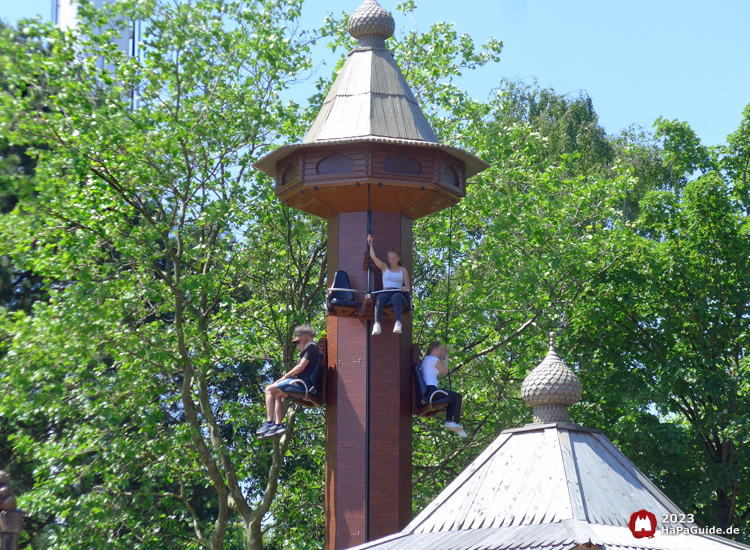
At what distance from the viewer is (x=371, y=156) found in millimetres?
12102

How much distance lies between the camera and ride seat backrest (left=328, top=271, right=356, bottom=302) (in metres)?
11.9

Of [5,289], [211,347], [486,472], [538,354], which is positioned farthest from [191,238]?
[486,472]

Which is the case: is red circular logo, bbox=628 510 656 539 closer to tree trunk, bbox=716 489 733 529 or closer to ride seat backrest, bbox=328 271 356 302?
ride seat backrest, bbox=328 271 356 302

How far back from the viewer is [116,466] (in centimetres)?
1560

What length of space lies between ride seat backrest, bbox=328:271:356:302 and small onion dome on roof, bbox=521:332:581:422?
300 cm

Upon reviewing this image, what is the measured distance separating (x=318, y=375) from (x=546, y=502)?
13.8 ft

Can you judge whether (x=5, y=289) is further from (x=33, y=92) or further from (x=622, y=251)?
(x=622, y=251)

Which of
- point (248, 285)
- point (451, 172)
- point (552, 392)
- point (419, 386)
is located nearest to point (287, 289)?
point (248, 285)

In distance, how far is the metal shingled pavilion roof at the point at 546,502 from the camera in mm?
8203

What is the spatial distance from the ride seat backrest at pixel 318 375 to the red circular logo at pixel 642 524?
4.62 meters

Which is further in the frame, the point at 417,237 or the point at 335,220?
the point at 417,237

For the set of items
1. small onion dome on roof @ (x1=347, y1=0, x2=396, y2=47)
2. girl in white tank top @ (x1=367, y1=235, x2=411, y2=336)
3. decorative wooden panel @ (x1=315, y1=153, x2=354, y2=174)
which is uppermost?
small onion dome on roof @ (x1=347, y1=0, x2=396, y2=47)

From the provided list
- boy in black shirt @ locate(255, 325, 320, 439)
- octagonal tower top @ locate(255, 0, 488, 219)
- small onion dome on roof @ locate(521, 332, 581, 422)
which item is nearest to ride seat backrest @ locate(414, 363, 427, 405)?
boy in black shirt @ locate(255, 325, 320, 439)

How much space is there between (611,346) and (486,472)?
1062 centimetres
